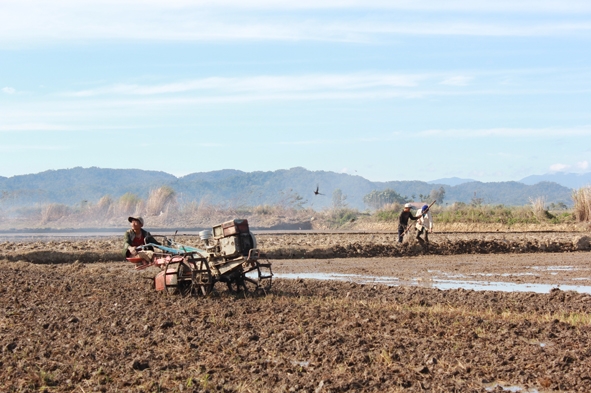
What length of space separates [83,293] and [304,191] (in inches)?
6199

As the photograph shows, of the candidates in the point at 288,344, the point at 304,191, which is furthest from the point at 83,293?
the point at 304,191

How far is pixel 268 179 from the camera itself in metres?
179

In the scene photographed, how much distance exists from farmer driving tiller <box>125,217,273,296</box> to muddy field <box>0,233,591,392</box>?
38 centimetres

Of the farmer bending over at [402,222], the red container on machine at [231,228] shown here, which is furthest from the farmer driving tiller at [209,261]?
the farmer bending over at [402,222]

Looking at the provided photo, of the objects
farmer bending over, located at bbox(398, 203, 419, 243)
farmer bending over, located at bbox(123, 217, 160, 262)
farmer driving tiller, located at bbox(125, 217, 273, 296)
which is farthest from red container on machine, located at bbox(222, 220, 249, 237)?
farmer bending over, located at bbox(398, 203, 419, 243)

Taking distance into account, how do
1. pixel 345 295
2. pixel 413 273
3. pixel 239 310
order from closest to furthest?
pixel 239 310
pixel 345 295
pixel 413 273

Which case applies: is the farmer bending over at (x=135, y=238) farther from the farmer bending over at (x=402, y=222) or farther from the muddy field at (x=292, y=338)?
the farmer bending over at (x=402, y=222)

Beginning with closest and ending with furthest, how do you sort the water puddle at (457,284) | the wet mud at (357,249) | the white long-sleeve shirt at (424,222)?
1. the water puddle at (457,284)
2. the wet mud at (357,249)
3. the white long-sleeve shirt at (424,222)

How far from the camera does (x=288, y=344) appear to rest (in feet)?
31.6

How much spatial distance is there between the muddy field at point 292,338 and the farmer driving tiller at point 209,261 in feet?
1.26

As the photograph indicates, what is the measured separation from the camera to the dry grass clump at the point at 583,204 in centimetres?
3822

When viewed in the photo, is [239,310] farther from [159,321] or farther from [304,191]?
[304,191]

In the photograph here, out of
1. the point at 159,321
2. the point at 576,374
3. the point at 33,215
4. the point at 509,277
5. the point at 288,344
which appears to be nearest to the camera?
the point at 576,374

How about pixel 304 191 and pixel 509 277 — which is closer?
pixel 509 277
